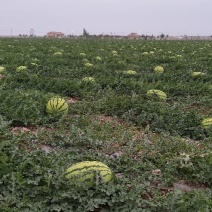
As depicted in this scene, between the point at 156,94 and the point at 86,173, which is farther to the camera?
the point at 156,94

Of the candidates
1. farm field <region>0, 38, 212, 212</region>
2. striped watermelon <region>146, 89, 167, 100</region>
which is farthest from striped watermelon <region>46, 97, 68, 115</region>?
striped watermelon <region>146, 89, 167, 100</region>

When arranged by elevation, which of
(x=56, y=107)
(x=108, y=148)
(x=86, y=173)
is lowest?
(x=108, y=148)

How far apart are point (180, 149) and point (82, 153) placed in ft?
3.59

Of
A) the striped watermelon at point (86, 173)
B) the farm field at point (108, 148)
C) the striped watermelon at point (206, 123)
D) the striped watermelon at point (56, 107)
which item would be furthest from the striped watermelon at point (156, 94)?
the striped watermelon at point (86, 173)

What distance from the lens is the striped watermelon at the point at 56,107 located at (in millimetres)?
5305

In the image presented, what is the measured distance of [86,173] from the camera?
330 cm

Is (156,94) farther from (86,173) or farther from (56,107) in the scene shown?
(86,173)

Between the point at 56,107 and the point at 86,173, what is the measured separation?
2138mm

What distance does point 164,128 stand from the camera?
5285 mm

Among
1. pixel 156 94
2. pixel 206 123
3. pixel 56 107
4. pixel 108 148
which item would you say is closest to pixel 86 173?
pixel 108 148

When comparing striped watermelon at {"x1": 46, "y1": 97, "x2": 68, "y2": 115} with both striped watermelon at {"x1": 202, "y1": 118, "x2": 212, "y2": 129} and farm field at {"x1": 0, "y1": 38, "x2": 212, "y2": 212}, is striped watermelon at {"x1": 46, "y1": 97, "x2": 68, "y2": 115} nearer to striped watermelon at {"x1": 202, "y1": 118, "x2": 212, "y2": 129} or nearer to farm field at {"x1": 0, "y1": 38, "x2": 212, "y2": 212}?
farm field at {"x1": 0, "y1": 38, "x2": 212, "y2": 212}

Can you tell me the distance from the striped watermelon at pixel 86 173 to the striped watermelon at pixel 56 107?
6.37 feet

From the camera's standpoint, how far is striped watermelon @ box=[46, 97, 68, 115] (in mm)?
5305

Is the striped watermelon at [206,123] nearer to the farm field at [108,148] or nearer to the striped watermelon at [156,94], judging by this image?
the farm field at [108,148]
